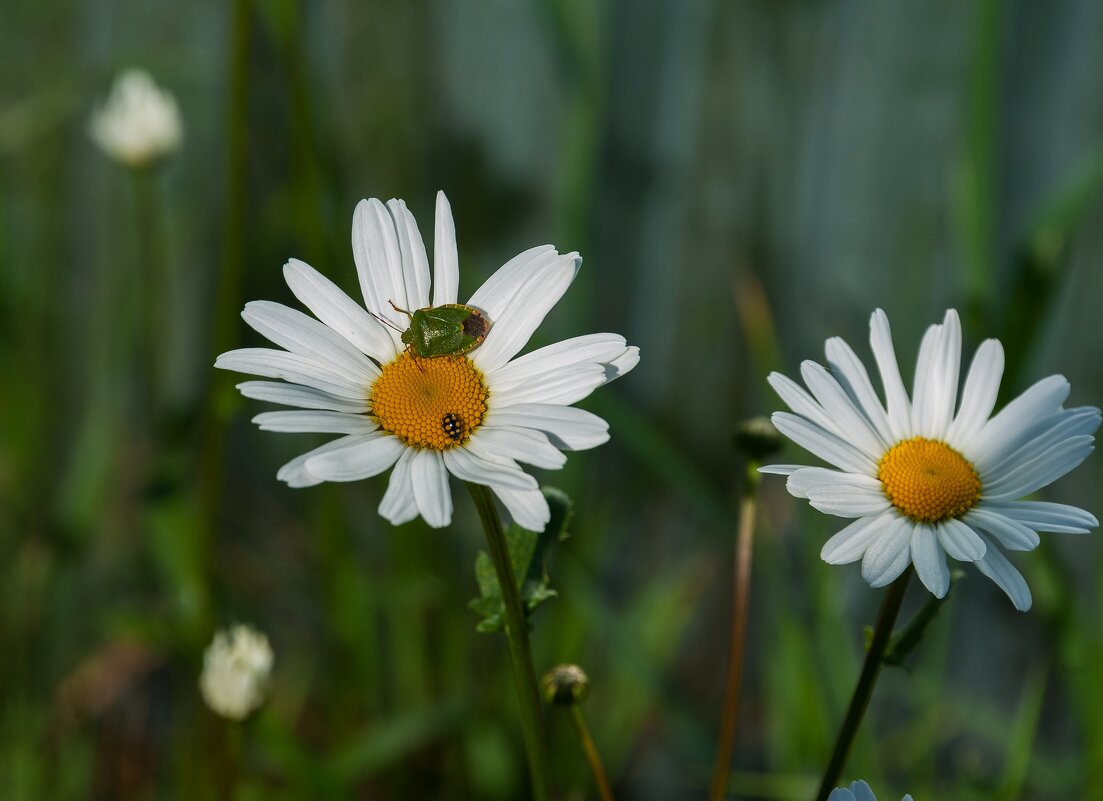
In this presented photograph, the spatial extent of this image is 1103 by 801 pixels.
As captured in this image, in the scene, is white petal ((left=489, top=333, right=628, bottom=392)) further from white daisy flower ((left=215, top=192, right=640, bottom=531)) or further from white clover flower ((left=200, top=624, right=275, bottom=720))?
white clover flower ((left=200, top=624, right=275, bottom=720))

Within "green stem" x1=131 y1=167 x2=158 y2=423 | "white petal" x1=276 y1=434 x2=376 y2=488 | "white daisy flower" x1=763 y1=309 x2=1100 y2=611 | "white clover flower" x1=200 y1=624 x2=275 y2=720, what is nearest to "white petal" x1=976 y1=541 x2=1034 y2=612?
"white daisy flower" x1=763 y1=309 x2=1100 y2=611

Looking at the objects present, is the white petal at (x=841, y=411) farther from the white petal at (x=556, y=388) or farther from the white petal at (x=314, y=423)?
the white petal at (x=314, y=423)

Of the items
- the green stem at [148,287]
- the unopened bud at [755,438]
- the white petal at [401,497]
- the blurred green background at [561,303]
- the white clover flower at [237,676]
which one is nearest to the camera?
the white petal at [401,497]

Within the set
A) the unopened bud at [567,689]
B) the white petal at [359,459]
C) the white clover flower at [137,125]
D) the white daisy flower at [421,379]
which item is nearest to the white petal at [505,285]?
the white daisy flower at [421,379]

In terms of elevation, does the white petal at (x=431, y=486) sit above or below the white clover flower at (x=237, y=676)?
above

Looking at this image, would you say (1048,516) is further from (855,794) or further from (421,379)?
(421,379)

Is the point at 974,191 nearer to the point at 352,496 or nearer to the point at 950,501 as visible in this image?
the point at 950,501
